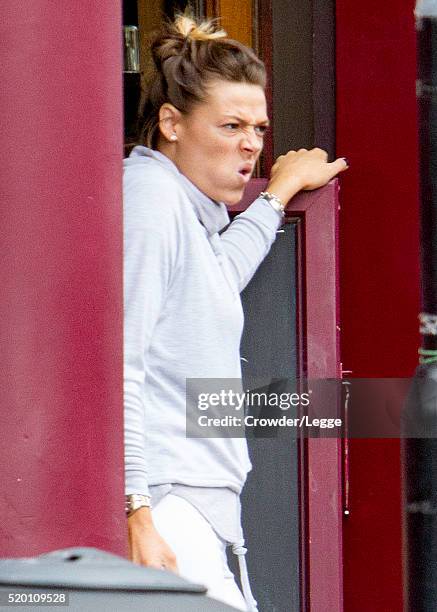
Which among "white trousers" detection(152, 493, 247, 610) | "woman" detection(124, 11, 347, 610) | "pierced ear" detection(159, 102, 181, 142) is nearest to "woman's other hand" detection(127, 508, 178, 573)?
"woman" detection(124, 11, 347, 610)

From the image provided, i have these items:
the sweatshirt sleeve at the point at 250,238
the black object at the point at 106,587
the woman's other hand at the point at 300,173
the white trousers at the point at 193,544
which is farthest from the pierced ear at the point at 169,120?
the black object at the point at 106,587

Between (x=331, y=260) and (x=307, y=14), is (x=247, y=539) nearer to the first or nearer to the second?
(x=331, y=260)

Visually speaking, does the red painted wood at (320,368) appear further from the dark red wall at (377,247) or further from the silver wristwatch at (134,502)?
the silver wristwatch at (134,502)

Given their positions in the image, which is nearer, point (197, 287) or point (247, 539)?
point (197, 287)

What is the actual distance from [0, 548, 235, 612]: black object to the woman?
1508 millimetres

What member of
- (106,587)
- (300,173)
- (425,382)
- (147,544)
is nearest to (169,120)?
(300,173)

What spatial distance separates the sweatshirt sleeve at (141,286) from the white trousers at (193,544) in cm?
22

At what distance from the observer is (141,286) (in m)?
4.35

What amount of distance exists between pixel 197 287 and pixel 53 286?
71 centimetres

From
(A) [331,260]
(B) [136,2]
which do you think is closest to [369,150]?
(A) [331,260]

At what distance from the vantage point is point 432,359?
A: 166 inches

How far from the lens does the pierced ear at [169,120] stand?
480 cm

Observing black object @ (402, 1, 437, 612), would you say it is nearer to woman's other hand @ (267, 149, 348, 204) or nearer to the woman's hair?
the woman's hair

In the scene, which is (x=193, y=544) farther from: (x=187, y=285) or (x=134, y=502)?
(x=187, y=285)
